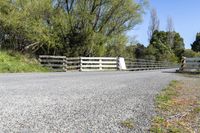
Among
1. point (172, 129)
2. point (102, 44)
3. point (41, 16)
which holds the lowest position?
point (172, 129)

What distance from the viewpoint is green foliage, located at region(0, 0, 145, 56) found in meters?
25.8

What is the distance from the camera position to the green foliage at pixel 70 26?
84.7ft

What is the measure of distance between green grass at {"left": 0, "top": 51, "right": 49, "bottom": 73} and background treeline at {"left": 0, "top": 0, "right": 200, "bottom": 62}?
2392mm

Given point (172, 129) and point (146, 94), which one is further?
point (146, 94)

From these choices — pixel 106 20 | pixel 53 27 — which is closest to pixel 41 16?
pixel 53 27

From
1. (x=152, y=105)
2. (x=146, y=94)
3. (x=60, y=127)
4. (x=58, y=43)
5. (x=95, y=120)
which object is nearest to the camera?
(x=60, y=127)

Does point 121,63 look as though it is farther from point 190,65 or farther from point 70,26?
point 190,65

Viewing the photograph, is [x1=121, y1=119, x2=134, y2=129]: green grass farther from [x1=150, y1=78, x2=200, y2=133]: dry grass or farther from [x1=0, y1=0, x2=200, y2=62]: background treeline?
[x1=0, y1=0, x2=200, y2=62]: background treeline

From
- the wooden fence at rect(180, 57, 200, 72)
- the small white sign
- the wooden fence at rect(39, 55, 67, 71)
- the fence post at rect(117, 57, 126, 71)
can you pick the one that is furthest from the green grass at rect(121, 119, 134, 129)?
the small white sign

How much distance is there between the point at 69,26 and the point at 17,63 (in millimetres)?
9695

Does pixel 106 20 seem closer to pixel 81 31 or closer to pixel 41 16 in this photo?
pixel 81 31

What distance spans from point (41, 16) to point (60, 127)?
23.1 metres

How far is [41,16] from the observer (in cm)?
2769

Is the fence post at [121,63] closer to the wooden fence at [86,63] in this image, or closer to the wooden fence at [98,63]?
the wooden fence at [86,63]
